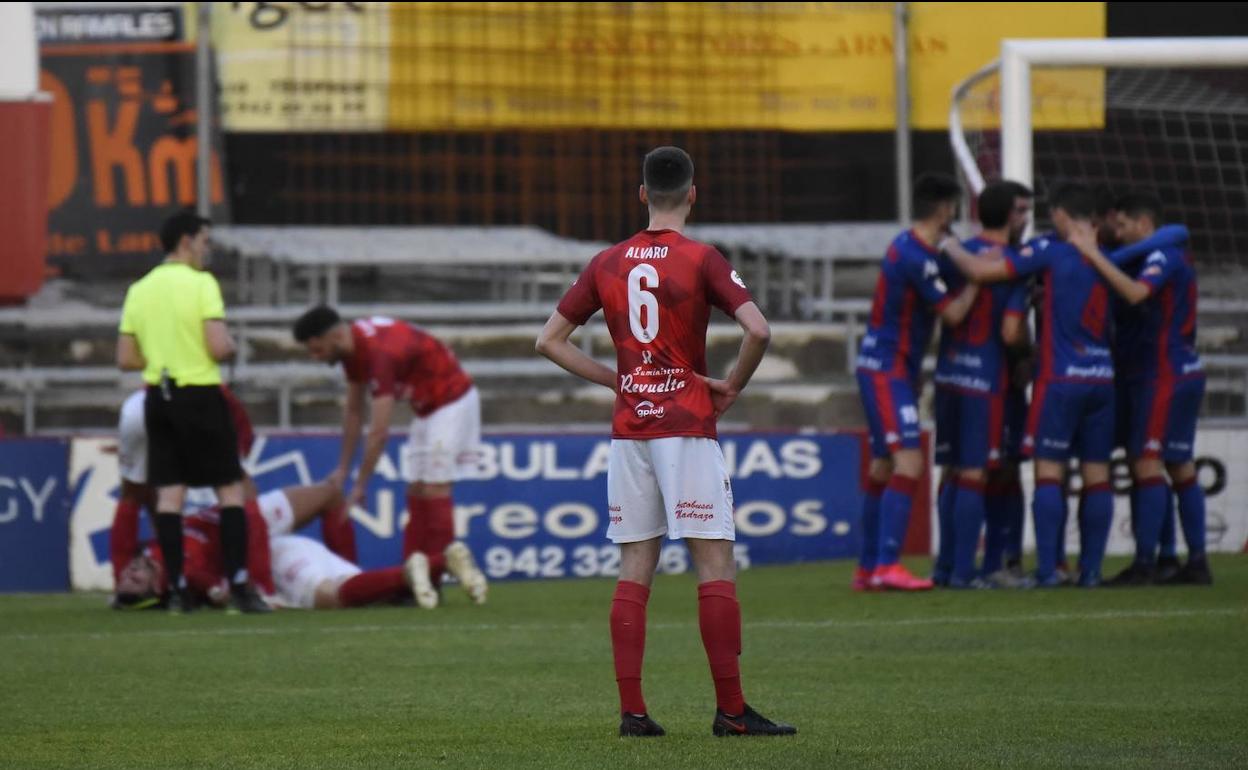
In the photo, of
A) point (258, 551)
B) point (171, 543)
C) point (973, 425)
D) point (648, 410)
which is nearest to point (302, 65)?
point (258, 551)

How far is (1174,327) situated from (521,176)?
875 cm

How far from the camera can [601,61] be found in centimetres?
1856

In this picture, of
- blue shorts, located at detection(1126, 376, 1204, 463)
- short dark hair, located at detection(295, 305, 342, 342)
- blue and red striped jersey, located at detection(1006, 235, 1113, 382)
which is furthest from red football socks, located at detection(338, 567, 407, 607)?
blue shorts, located at detection(1126, 376, 1204, 463)

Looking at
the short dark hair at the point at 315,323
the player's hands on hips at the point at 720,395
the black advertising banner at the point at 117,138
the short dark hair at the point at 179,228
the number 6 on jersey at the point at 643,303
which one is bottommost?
the player's hands on hips at the point at 720,395

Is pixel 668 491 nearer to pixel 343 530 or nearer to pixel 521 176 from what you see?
pixel 343 530

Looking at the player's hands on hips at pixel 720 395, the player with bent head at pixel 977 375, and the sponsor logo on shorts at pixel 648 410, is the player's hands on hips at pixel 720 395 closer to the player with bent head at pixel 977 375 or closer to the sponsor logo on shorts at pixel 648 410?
the sponsor logo on shorts at pixel 648 410

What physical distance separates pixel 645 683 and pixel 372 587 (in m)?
3.66

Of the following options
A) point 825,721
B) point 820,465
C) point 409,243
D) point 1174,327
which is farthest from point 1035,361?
point 409,243

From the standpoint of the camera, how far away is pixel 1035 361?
36.4 ft

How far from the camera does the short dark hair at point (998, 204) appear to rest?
1080 centimetres

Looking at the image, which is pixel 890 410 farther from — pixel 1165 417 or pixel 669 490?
pixel 669 490

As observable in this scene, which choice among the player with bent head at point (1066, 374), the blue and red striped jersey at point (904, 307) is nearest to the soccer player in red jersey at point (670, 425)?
the blue and red striped jersey at point (904, 307)

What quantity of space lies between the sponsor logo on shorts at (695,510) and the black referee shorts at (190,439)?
517 cm

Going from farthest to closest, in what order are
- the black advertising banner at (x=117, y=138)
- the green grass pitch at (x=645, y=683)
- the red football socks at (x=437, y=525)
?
the black advertising banner at (x=117, y=138), the red football socks at (x=437, y=525), the green grass pitch at (x=645, y=683)
